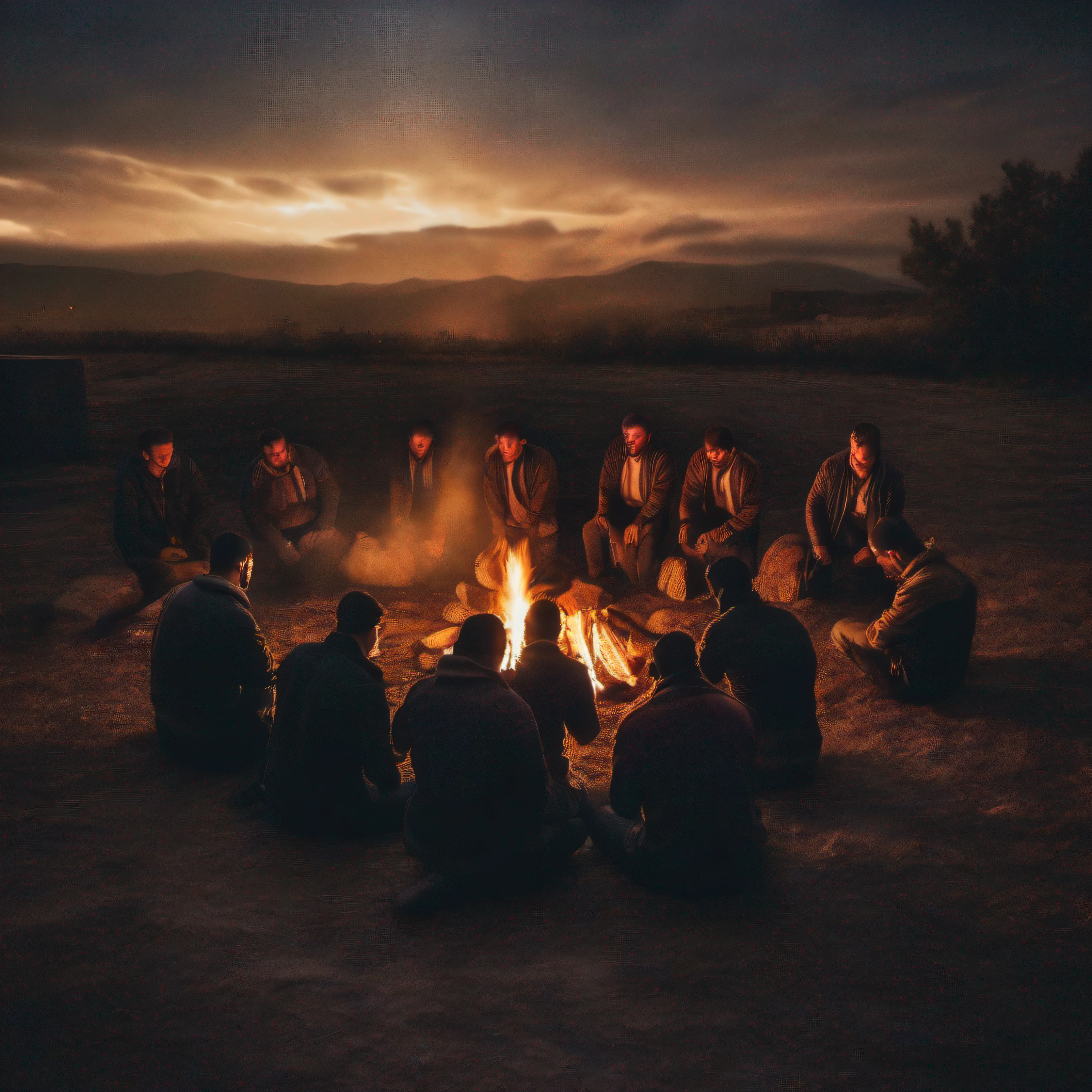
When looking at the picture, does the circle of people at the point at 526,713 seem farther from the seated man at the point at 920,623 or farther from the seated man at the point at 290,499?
the seated man at the point at 290,499

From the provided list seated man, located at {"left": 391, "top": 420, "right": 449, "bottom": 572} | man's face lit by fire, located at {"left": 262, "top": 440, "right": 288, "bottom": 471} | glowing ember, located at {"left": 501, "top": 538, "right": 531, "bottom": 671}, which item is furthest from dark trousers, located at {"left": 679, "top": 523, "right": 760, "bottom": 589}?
man's face lit by fire, located at {"left": 262, "top": 440, "right": 288, "bottom": 471}

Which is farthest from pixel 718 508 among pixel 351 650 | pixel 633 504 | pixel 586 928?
pixel 586 928

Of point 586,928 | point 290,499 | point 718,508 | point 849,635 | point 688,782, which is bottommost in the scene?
point 586,928

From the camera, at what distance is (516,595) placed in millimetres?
7863

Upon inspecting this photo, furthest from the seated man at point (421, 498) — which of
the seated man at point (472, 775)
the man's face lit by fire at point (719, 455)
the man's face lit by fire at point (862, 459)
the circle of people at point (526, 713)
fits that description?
Answer: the seated man at point (472, 775)

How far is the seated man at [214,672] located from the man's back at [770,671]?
2.60 m

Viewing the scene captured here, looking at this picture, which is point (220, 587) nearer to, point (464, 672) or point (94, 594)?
point (464, 672)

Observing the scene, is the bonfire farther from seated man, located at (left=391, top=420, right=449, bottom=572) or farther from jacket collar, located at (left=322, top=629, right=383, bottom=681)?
jacket collar, located at (left=322, top=629, right=383, bottom=681)

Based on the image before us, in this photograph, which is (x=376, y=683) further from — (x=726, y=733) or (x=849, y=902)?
(x=849, y=902)

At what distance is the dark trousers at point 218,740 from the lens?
15.4ft

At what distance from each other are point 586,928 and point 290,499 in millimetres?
6149

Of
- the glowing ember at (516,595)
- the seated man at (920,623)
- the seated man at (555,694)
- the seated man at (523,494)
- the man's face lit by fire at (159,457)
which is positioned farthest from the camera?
the seated man at (523,494)

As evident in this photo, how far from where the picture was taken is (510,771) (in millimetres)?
3518

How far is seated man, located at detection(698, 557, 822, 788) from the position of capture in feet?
14.5
